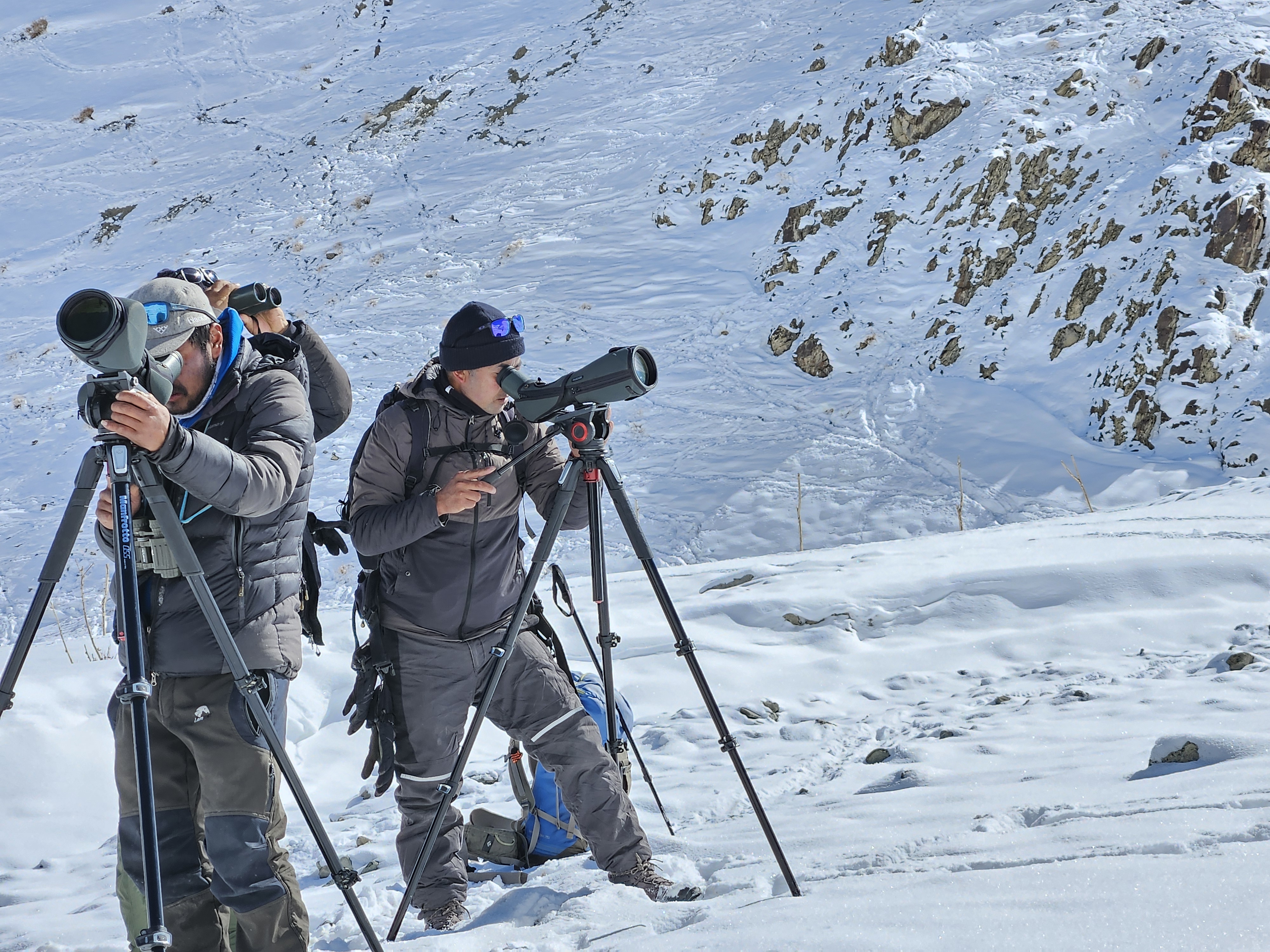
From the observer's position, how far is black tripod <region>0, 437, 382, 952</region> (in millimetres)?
1930

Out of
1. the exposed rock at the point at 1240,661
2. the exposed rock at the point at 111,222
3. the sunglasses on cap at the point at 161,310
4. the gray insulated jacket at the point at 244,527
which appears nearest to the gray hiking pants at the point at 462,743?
the gray insulated jacket at the point at 244,527

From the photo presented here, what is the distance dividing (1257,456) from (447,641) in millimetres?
9999

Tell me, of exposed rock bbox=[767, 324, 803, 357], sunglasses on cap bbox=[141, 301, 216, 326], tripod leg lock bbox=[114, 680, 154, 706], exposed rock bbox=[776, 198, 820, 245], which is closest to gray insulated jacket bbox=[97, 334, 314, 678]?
sunglasses on cap bbox=[141, 301, 216, 326]

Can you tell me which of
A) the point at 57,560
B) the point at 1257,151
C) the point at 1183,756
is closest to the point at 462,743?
the point at 57,560

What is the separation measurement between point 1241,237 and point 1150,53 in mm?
4667

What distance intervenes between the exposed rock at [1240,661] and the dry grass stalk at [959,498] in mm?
4889

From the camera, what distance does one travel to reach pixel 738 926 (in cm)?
216

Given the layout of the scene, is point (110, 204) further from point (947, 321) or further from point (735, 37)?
point (947, 321)

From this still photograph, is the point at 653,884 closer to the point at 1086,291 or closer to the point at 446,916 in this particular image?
the point at 446,916

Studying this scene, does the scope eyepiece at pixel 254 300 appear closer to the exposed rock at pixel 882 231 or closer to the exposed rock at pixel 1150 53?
the exposed rock at pixel 882 231

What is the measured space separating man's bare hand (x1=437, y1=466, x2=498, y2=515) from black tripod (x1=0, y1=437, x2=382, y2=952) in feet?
2.55

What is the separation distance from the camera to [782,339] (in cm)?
1328

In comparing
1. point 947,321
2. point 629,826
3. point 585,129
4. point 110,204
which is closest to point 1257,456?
point 947,321

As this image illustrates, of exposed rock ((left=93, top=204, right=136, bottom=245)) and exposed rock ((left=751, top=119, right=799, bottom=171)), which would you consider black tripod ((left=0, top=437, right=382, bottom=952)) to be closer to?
exposed rock ((left=751, top=119, right=799, bottom=171))
